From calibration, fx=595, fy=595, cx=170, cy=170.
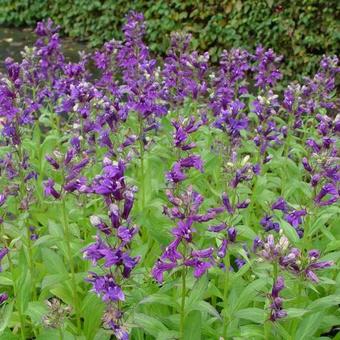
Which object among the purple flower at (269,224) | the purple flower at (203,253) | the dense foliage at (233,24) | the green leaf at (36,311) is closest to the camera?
the purple flower at (203,253)

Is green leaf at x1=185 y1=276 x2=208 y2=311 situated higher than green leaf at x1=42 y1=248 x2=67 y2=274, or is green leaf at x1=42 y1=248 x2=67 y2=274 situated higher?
green leaf at x1=185 y1=276 x2=208 y2=311

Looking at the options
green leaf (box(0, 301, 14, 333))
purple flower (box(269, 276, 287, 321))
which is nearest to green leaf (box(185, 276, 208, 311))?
purple flower (box(269, 276, 287, 321))

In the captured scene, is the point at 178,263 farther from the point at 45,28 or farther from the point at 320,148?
the point at 45,28

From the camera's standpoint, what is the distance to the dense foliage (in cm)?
948

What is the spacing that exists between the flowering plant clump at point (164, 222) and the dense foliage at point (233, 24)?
13.0ft

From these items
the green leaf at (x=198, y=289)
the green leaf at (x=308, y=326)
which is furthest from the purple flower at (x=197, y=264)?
the green leaf at (x=308, y=326)

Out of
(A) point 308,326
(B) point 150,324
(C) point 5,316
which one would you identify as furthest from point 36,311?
(A) point 308,326

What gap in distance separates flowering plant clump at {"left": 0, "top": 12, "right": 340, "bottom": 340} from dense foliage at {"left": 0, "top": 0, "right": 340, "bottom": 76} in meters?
3.95

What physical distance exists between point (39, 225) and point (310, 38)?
6.04m

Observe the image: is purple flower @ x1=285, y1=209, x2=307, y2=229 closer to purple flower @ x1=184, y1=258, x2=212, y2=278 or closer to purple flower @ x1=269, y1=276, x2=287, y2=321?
purple flower @ x1=269, y1=276, x2=287, y2=321

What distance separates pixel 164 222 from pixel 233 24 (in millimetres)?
7249

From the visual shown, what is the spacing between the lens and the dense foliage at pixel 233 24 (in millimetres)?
9477

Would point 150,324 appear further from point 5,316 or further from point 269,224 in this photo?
point 269,224

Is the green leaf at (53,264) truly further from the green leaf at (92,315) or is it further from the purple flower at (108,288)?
the purple flower at (108,288)
